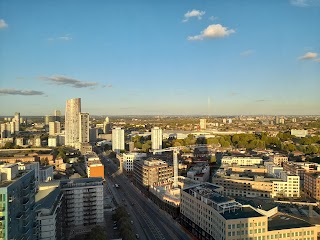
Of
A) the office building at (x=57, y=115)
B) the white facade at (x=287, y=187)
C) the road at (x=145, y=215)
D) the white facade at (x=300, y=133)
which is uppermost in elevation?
the office building at (x=57, y=115)

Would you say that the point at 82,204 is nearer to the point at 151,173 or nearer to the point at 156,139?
the point at 151,173

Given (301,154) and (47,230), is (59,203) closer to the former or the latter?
(47,230)

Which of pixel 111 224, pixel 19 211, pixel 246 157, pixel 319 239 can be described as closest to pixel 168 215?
pixel 111 224

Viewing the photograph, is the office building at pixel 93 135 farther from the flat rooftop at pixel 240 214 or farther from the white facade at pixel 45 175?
the flat rooftop at pixel 240 214

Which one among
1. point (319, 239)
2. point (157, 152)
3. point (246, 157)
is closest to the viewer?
point (319, 239)

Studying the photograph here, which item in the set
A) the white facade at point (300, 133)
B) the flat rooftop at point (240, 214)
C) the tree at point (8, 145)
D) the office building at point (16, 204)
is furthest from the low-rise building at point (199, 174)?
the white facade at point (300, 133)

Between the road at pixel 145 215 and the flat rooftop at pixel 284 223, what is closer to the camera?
the flat rooftop at pixel 284 223

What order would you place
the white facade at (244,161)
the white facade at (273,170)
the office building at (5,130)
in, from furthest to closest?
the office building at (5,130) < the white facade at (244,161) < the white facade at (273,170)
